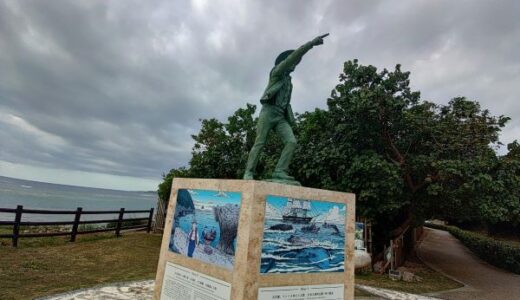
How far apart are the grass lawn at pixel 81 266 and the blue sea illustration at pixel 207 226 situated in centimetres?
335

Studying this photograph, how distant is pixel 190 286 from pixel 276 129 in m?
A: 2.81

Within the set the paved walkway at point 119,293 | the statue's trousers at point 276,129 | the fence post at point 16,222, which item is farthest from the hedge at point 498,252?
the fence post at point 16,222

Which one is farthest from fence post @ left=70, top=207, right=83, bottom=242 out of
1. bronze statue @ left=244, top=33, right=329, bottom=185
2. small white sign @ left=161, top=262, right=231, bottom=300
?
bronze statue @ left=244, top=33, right=329, bottom=185

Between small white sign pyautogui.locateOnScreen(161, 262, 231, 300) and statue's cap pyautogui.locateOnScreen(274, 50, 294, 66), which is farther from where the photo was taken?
statue's cap pyautogui.locateOnScreen(274, 50, 294, 66)

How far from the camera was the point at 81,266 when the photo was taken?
28.8 feet

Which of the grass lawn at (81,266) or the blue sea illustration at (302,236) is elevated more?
the blue sea illustration at (302,236)

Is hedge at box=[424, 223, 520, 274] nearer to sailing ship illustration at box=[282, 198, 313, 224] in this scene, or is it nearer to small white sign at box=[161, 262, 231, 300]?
sailing ship illustration at box=[282, 198, 313, 224]

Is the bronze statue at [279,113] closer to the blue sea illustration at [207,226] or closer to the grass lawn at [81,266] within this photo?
the blue sea illustration at [207,226]

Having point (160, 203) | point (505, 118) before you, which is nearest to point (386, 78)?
point (505, 118)

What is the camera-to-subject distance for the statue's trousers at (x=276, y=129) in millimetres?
5312

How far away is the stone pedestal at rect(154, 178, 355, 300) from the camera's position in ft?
13.7

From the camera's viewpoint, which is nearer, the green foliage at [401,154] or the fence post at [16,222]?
the fence post at [16,222]

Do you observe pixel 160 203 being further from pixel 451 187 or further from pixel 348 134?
pixel 451 187

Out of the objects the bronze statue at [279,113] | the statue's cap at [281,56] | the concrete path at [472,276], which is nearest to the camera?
the bronze statue at [279,113]
